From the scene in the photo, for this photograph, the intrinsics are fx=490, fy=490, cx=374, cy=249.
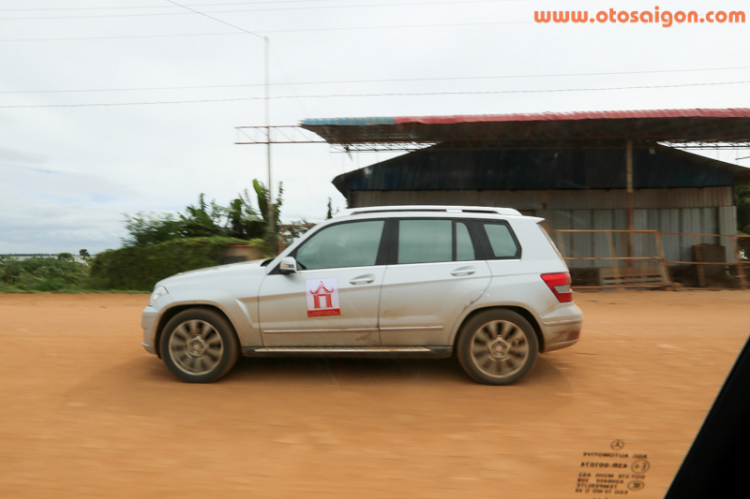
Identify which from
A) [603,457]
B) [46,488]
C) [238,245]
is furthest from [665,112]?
[46,488]

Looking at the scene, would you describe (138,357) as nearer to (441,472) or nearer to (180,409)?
(180,409)

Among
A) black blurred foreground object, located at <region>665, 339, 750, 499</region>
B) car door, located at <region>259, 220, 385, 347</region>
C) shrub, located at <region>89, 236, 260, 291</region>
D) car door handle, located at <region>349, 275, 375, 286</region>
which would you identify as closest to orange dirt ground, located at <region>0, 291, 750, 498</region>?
black blurred foreground object, located at <region>665, 339, 750, 499</region>

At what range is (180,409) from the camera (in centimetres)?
421

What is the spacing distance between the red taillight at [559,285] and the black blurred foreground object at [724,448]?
11.0ft

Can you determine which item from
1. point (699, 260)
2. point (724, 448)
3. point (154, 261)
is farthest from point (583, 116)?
point (724, 448)

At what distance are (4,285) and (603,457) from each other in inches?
684

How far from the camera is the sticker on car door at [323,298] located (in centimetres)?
483

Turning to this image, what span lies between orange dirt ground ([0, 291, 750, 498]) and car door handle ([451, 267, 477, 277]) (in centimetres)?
110

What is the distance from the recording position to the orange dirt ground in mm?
2945

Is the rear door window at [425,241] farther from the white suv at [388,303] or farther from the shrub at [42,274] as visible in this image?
the shrub at [42,274]

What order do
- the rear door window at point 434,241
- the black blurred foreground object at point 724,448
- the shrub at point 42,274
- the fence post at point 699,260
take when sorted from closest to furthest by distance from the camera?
the black blurred foreground object at point 724,448 → the rear door window at point 434,241 → the shrub at point 42,274 → the fence post at point 699,260

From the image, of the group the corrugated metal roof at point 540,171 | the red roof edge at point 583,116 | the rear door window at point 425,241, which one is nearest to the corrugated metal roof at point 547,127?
the red roof edge at point 583,116

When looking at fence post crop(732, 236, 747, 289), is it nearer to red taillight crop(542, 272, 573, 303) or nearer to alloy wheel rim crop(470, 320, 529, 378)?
red taillight crop(542, 272, 573, 303)

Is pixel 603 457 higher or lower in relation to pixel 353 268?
lower
